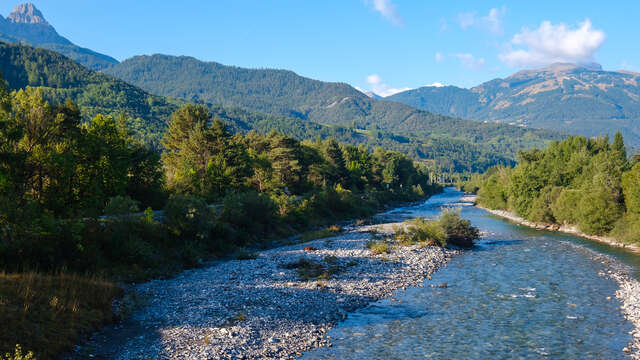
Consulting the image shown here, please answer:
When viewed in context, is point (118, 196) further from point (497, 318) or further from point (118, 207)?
point (497, 318)

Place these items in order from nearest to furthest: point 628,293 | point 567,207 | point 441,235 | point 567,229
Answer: point 628,293, point 441,235, point 567,207, point 567,229

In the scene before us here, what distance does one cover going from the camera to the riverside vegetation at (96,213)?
1895cm

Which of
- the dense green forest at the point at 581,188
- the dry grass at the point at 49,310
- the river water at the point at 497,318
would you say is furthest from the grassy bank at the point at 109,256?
the dense green forest at the point at 581,188

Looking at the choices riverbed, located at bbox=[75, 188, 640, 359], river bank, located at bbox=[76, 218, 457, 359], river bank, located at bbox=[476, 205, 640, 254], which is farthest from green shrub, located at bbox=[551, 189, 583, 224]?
river bank, located at bbox=[76, 218, 457, 359]

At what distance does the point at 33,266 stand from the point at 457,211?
44.0 metres

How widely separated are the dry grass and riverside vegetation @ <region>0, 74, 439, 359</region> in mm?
53

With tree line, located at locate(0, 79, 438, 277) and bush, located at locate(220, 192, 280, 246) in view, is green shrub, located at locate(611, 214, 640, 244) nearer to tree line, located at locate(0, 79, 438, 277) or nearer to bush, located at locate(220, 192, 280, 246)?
tree line, located at locate(0, 79, 438, 277)

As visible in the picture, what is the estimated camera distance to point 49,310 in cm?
1769

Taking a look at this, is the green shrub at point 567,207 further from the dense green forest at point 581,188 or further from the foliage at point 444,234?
the foliage at point 444,234

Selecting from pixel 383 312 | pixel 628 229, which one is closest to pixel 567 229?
pixel 628 229

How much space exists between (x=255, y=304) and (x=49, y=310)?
10264mm

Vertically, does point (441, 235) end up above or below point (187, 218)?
above

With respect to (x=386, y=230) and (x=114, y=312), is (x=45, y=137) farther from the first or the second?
(x=386, y=230)

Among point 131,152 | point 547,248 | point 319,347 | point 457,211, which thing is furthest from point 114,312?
point 547,248
